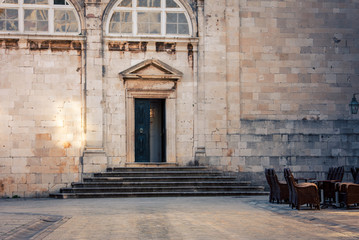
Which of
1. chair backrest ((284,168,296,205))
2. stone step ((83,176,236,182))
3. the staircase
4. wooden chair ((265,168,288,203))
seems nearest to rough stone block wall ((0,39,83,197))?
the staircase

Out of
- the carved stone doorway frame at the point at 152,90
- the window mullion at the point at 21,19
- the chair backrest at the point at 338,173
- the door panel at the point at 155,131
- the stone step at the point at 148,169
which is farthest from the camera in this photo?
the door panel at the point at 155,131

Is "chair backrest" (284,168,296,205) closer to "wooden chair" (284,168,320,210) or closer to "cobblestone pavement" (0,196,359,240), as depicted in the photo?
"wooden chair" (284,168,320,210)

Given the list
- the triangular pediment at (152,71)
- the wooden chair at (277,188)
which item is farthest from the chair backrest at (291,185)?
the triangular pediment at (152,71)

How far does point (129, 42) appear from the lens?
81.5 feet

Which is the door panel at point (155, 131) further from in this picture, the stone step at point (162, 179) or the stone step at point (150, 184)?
the stone step at point (150, 184)

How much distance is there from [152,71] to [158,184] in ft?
16.2

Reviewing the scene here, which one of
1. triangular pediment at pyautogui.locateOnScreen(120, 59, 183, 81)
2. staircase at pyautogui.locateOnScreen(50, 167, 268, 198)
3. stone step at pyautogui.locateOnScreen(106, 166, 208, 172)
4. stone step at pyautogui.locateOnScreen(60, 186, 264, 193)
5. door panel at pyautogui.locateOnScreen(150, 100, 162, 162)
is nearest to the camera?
staircase at pyautogui.locateOnScreen(50, 167, 268, 198)

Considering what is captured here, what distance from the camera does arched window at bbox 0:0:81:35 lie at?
80.4 ft

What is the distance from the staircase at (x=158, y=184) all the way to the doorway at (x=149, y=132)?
1.37 metres

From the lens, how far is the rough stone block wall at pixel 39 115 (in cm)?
2388

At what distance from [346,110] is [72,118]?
37.9 ft

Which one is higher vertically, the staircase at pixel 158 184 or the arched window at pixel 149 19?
the arched window at pixel 149 19

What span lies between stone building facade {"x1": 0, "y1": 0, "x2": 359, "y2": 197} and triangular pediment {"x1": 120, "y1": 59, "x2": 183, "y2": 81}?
43mm

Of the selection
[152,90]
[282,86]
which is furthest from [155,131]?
[282,86]
